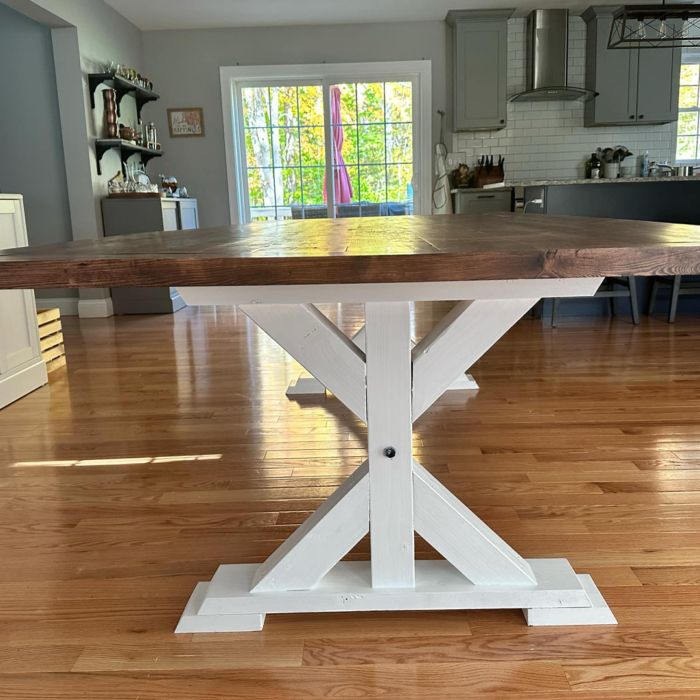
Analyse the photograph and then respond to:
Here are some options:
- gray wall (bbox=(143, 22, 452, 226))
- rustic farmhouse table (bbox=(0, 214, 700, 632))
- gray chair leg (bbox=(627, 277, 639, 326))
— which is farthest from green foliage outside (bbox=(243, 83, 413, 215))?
rustic farmhouse table (bbox=(0, 214, 700, 632))

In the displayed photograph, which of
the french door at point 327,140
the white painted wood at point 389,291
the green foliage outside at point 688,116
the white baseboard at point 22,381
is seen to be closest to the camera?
the white painted wood at point 389,291

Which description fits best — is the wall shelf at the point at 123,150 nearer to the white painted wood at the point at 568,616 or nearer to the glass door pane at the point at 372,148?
the glass door pane at the point at 372,148

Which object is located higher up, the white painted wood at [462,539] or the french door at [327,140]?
→ the french door at [327,140]

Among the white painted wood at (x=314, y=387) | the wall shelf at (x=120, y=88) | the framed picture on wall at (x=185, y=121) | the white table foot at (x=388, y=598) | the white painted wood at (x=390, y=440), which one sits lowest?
the white painted wood at (x=314, y=387)

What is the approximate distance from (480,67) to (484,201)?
53.4 inches

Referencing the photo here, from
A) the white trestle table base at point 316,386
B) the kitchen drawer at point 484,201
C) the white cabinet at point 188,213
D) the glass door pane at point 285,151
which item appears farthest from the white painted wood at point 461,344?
the glass door pane at point 285,151

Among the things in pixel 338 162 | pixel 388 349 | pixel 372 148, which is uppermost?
pixel 372 148

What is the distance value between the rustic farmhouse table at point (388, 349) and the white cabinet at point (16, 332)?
190 cm

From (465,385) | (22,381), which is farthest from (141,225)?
(465,385)

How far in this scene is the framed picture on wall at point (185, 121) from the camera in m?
6.52

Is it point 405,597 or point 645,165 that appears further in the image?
point 645,165

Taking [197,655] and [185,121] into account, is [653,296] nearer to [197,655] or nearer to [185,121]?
[197,655]

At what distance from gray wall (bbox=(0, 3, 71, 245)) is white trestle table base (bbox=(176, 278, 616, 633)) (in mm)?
4686

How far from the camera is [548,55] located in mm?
6219
